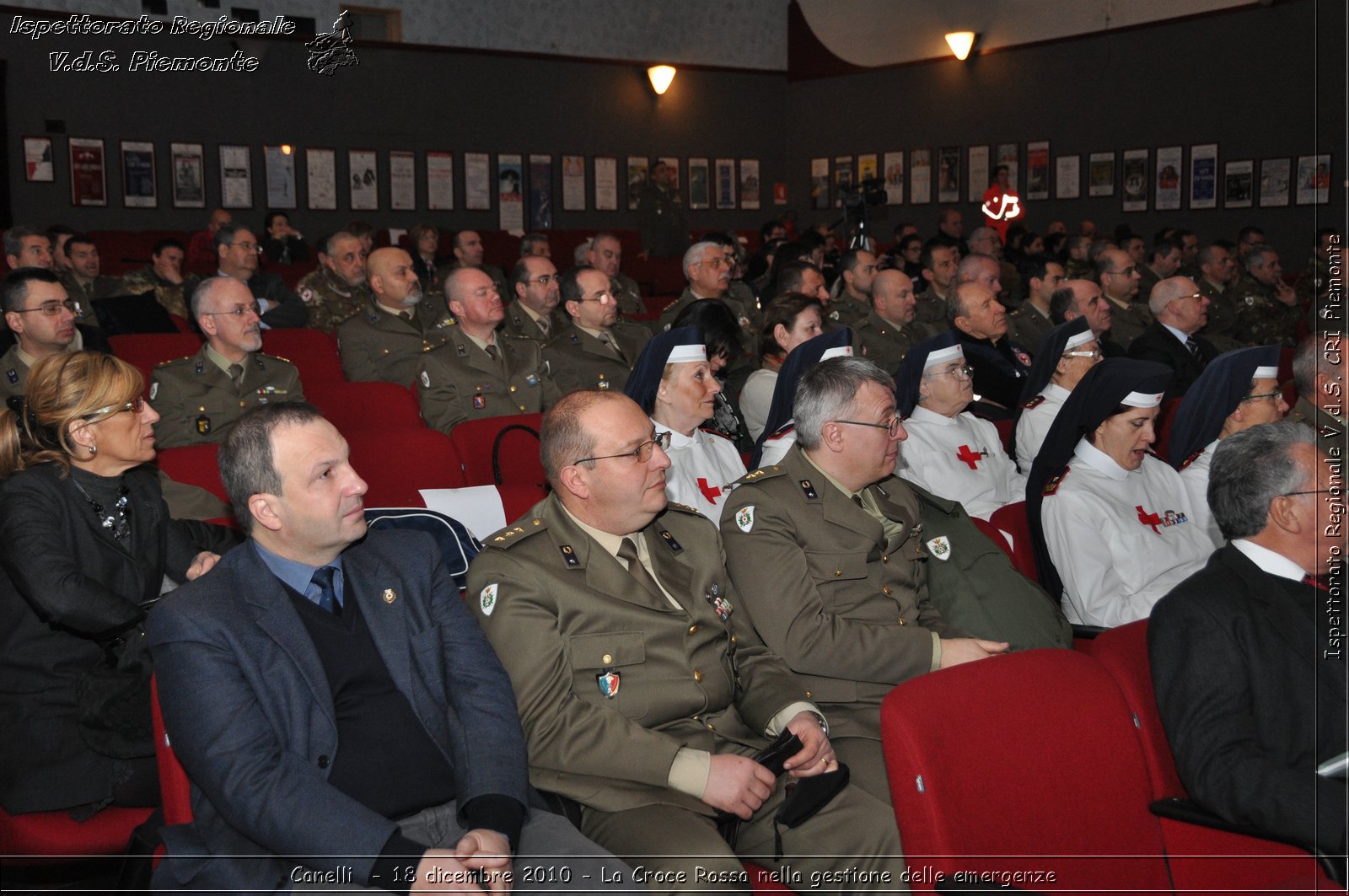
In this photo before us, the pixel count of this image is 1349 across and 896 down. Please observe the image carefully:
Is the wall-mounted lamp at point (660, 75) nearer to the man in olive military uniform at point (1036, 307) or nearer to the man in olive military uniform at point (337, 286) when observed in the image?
the man in olive military uniform at point (337, 286)

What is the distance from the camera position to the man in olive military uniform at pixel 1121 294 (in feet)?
24.7

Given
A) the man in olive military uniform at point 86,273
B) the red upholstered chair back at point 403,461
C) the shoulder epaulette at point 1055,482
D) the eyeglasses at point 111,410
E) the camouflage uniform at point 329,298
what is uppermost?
the man in olive military uniform at point 86,273

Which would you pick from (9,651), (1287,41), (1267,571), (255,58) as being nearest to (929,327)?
(1267,571)

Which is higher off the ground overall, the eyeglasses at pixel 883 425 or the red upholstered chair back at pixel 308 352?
the red upholstered chair back at pixel 308 352

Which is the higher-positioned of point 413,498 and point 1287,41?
point 1287,41

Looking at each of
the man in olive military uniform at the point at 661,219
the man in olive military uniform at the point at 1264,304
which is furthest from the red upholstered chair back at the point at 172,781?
the man in olive military uniform at the point at 661,219

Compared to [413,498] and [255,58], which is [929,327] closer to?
[413,498]

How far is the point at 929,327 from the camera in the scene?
7.11m

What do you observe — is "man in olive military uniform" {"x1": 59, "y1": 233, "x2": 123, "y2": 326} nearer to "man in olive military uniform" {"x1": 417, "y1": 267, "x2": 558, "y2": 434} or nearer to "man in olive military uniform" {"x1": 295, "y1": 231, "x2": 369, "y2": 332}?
"man in olive military uniform" {"x1": 295, "y1": 231, "x2": 369, "y2": 332}

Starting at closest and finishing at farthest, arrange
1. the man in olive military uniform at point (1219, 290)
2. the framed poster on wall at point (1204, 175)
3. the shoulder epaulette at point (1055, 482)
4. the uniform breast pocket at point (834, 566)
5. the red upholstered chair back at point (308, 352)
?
the uniform breast pocket at point (834, 566) → the shoulder epaulette at point (1055, 482) → the red upholstered chair back at point (308, 352) → the man in olive military uniform at point (1219, 290) → the framed poster on wall at point (1204, 175)

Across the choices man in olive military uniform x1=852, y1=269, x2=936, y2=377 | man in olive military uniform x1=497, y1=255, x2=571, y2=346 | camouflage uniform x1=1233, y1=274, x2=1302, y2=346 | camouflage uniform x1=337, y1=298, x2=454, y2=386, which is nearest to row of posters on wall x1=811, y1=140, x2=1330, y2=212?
camouflage uniform x1=1233, y1=274, x2=1302, y2=346

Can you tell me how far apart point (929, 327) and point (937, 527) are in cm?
439

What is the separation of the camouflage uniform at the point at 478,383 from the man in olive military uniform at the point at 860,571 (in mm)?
2524

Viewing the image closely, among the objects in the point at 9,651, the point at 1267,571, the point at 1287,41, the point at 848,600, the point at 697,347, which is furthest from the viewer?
the point at 1287,41
